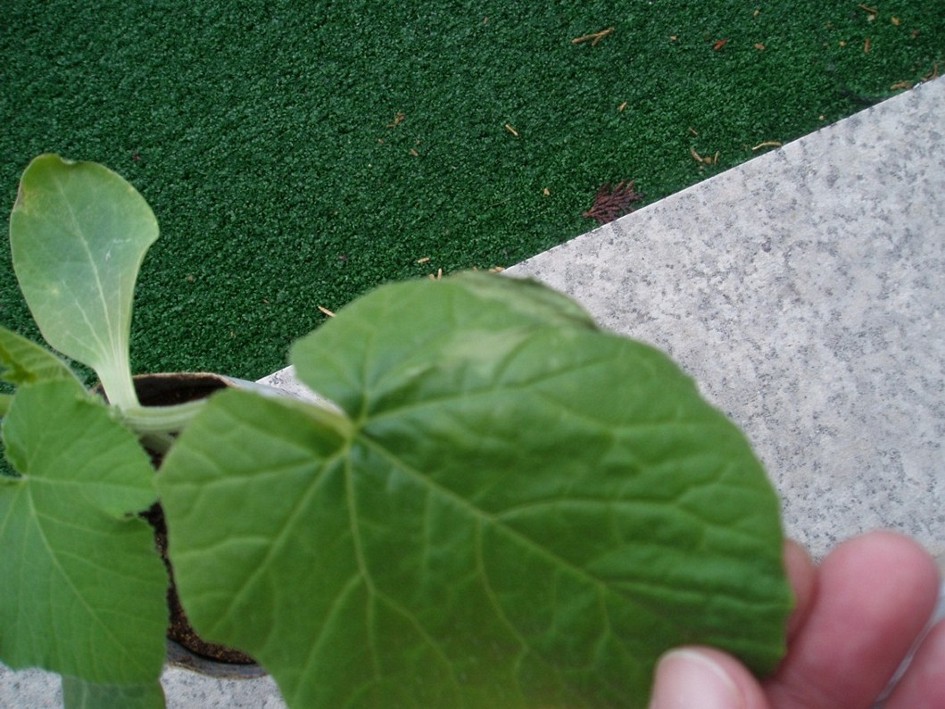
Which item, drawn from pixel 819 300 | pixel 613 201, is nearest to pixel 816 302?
pixel 819 300

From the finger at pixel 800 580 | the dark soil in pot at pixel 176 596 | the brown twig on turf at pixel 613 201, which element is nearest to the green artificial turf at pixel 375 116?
the brown twig on turf at pixel 613 201

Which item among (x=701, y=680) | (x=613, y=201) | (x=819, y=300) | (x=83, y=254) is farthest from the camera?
(x=613, y=201)

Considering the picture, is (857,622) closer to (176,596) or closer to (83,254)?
(176,596)

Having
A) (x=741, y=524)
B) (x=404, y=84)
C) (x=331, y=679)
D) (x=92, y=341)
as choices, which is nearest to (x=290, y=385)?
(x=92, y=341)

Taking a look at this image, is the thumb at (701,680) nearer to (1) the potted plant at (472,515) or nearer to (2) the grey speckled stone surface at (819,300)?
(1) the potted plant at (472,515)

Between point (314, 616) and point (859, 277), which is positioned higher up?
point (314, 616)

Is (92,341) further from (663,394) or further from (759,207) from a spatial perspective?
(759,207)

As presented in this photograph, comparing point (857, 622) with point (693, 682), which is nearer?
point (693, 682)
